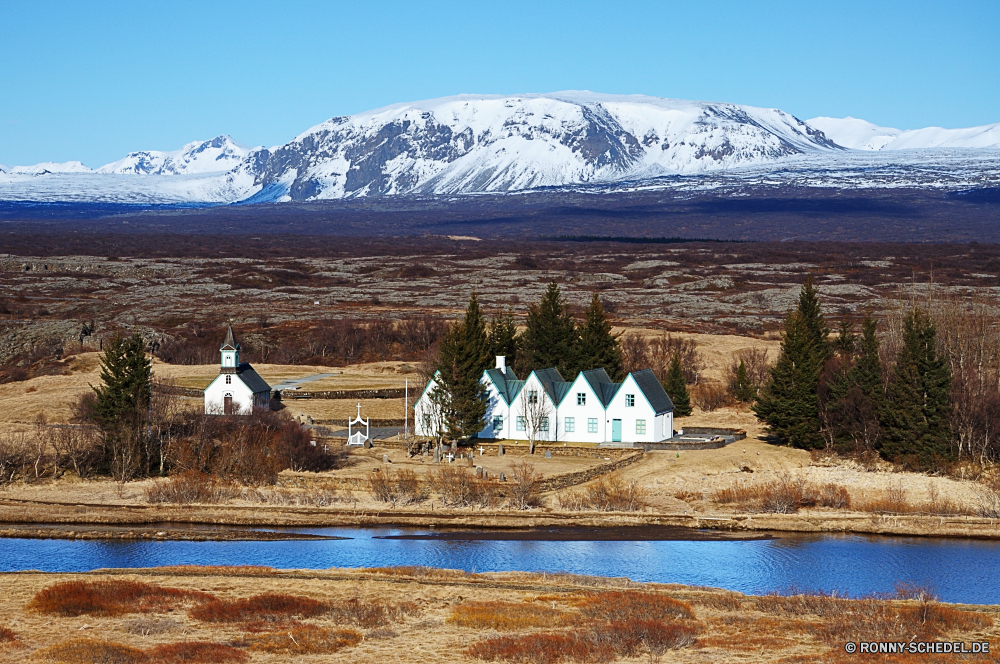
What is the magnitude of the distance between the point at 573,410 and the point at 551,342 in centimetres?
769

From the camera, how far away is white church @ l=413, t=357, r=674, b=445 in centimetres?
6094

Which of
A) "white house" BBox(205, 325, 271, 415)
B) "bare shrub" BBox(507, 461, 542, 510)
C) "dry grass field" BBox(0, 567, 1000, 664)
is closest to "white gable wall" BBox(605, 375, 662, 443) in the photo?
"bare shrub" BBox(507, 461, 542, 510)

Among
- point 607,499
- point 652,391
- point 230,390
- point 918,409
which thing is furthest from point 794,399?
point 230,390

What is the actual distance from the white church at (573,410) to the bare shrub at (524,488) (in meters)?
8.00

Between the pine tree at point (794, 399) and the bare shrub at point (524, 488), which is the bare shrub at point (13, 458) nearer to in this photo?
the bare shrub at point (524, 488)

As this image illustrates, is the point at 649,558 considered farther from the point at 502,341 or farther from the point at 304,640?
the point at 502,341

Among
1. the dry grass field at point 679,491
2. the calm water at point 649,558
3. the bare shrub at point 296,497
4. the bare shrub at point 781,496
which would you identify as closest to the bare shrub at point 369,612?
the calm water at point 649,558

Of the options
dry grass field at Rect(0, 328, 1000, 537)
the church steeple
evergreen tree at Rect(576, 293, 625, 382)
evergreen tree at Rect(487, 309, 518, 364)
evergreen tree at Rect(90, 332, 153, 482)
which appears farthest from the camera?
evergreen tree at Rect(576, 293, 625, 382)

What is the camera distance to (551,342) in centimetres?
6900

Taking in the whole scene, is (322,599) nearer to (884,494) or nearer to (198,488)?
(198,488)

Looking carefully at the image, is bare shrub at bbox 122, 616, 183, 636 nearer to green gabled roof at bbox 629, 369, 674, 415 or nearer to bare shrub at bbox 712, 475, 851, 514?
bare shrub at bbox 712, 475, 851, 514

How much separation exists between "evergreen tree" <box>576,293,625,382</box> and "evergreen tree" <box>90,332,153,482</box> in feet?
73.7

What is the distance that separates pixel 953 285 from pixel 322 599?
147161 mm

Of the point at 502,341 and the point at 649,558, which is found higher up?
the point at 502,341
